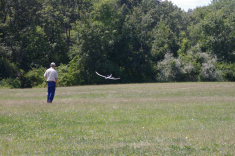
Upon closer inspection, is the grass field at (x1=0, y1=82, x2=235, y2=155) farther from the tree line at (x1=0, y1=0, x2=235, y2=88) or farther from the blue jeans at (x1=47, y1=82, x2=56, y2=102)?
the tree line at (x1=0, y1=0, x2=235, y2=88)

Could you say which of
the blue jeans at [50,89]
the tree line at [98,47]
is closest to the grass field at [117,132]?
the blue jeans at [50,89]

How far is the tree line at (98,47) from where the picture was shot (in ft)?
156

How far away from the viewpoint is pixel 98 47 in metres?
49.1

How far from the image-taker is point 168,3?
85062mm

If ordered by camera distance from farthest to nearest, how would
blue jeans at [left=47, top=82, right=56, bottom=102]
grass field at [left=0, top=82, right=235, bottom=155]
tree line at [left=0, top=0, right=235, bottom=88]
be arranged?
1. tree line at [left=0, top=0, right=235, bottom=88]
2. blue jeans at [left=47, top=82, right=56, bottom=102]
3. grass field at [left=0, top=82, right=235, bottom=155]

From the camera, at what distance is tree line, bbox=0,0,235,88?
47438 millimetres

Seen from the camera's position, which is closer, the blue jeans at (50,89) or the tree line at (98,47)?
the blue jeans at (50,89)

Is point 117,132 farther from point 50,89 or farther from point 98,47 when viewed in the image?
point 98,47

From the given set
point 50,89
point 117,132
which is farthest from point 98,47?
point 117,132

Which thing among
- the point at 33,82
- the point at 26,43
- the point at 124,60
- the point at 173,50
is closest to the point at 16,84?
the point at 33,82

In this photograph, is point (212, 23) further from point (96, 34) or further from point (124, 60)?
point (96, 34)

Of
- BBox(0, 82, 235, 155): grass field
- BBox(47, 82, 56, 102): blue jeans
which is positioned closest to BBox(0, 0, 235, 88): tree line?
BBox(47, 82, 56, 102): blue jeans

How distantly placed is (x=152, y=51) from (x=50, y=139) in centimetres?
4922

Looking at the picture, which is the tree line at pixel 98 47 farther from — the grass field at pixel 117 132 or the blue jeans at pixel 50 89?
the grass field at pixel 117 132
